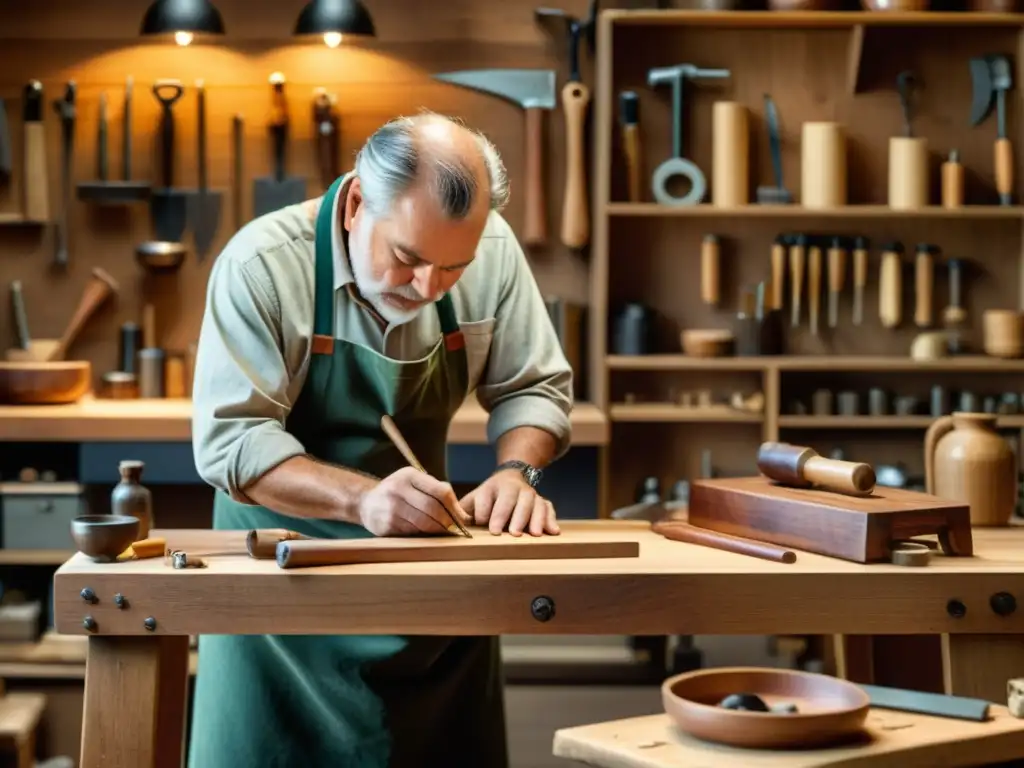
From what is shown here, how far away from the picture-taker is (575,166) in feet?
18.0

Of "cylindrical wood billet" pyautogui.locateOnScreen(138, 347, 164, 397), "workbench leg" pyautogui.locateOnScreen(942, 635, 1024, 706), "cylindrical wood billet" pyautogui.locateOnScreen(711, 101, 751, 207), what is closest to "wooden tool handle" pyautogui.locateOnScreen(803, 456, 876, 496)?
"workbench leg" pyautogui.locateOnScreen(942, 635, 1024, 706)

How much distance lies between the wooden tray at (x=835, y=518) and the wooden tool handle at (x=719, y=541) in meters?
0.05

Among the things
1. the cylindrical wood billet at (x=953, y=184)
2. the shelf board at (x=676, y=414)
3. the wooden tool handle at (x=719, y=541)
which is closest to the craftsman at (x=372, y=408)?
the wooden tool handle at (x=719, y=541)

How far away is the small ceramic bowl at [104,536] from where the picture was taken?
99.0 inches

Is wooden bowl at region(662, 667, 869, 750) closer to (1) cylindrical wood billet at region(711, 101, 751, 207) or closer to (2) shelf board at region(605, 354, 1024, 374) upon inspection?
(2) shelf board at region(605, 354, 1024, 374)

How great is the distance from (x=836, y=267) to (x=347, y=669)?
3.26 metres

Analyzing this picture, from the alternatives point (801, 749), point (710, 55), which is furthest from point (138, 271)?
point (801, 749)

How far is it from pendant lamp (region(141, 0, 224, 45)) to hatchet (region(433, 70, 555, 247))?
2.96ft

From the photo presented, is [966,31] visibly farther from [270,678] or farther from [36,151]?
[270,678]

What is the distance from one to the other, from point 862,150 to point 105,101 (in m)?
2.88

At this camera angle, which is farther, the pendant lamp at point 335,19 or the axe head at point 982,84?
the axe head at point 982,84

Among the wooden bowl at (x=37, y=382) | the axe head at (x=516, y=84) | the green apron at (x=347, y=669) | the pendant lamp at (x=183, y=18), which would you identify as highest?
the pendant lamp at (x=183, y=18)

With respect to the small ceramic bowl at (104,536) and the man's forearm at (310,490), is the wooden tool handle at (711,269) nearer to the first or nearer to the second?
the man's forearm at (310,490)

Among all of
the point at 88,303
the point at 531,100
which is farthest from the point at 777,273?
the point at 88,303
